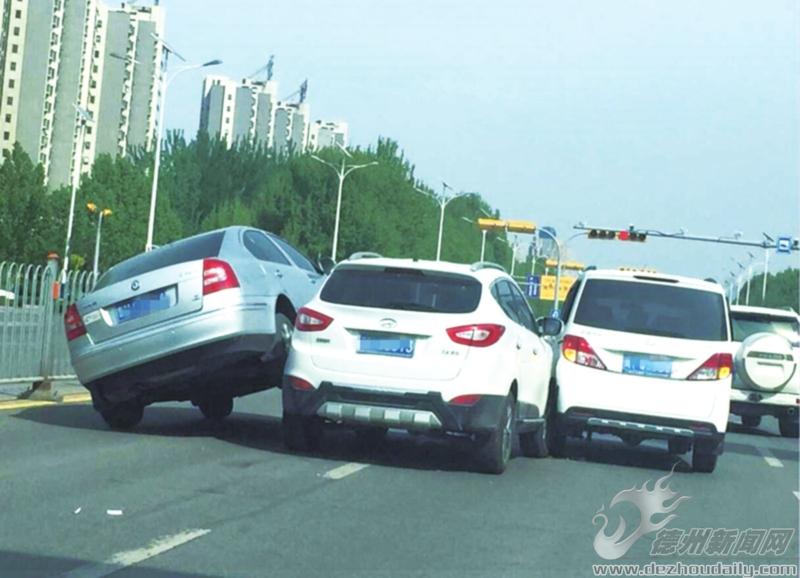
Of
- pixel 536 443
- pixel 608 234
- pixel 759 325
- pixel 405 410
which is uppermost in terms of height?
pixel 608 234

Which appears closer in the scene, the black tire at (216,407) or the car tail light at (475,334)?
the car tail light at (475,334)

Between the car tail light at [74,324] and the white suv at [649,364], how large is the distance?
4.48m

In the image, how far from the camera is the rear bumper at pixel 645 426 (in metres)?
14.2

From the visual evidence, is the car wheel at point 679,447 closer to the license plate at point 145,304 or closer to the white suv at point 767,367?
the white suv at point 767,367

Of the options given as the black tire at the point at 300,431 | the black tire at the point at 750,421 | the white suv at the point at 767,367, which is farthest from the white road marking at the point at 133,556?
the black tire at the point at 750,421

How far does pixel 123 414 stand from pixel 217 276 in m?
2.06

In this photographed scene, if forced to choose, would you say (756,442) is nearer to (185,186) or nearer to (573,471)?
(573,471)

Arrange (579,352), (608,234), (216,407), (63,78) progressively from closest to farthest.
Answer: (579,352), (216,407), (608,234), (63,78)

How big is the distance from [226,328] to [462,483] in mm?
2648

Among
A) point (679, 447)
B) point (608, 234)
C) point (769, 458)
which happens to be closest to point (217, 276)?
point (679, 447)

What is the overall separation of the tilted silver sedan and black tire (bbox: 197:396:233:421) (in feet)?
6.51

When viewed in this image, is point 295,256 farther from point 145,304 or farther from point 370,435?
point 145,304

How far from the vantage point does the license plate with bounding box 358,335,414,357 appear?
12445 mm

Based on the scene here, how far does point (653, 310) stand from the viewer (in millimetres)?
14719
